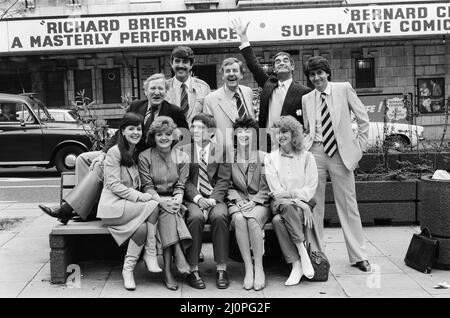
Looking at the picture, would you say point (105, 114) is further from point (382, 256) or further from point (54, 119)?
point (382, 256)

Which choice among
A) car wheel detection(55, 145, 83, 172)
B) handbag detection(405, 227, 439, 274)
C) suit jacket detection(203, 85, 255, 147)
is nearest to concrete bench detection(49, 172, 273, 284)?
suit jacket detection(203, 85, 255, 147)

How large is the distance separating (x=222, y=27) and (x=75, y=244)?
51.9 feet

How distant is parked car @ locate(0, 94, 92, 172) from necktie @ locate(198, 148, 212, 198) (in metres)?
9.89

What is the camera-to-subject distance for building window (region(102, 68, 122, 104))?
78.8 feet

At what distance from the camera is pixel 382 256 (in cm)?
654

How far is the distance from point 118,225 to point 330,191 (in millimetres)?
3529

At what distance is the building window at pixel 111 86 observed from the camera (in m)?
24.0

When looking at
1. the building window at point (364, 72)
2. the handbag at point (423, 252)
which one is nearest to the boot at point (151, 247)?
the handbag at point (423, 252)

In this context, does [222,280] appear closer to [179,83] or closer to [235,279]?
[235,279]

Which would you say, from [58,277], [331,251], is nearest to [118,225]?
[58,277]

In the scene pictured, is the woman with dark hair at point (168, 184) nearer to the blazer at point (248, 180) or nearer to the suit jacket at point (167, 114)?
the suit jacket at point (167, 114)

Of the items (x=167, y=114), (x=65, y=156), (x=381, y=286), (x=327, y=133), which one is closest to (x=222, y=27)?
(x=65, y=156)

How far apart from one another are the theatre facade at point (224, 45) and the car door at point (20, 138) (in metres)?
6.21

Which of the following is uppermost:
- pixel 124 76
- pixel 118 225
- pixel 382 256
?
pixel 124 76
